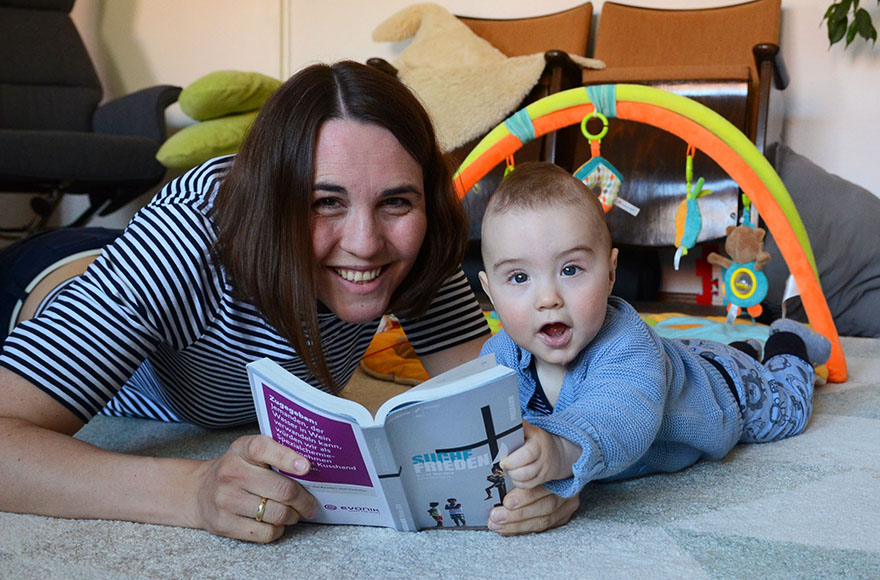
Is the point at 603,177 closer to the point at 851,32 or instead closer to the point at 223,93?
the point at 851,32

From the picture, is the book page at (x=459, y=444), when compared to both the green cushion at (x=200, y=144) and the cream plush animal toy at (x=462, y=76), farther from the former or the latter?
the green cushion at (x=200, y=144)

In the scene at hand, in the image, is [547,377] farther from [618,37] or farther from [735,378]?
[618,37]

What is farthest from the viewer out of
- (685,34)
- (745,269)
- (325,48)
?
(325,48)

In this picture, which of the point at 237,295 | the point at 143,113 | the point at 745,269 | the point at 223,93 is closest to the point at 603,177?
the point at 745,269

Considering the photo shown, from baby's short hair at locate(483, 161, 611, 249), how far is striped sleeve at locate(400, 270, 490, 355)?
0.32 meters

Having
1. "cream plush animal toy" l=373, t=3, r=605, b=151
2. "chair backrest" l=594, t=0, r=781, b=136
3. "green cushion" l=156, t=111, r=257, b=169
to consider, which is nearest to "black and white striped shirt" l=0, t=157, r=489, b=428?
"cream plush animal toy" l=373, t=3, r=605, b=151

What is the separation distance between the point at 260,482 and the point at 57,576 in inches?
8.2

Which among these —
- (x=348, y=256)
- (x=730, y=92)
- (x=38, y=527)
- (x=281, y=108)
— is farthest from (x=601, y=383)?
(x=730, y=92)

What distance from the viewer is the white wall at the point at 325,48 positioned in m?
2.96

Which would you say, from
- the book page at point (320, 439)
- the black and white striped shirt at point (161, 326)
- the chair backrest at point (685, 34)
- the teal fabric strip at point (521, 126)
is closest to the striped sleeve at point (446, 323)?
the black and white striped shirt at point (161, 326)

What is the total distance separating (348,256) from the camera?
966 millimetres

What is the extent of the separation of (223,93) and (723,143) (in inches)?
76.2

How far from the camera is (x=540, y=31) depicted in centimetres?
315

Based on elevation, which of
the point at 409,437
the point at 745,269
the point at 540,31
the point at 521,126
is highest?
the point at 540,31
